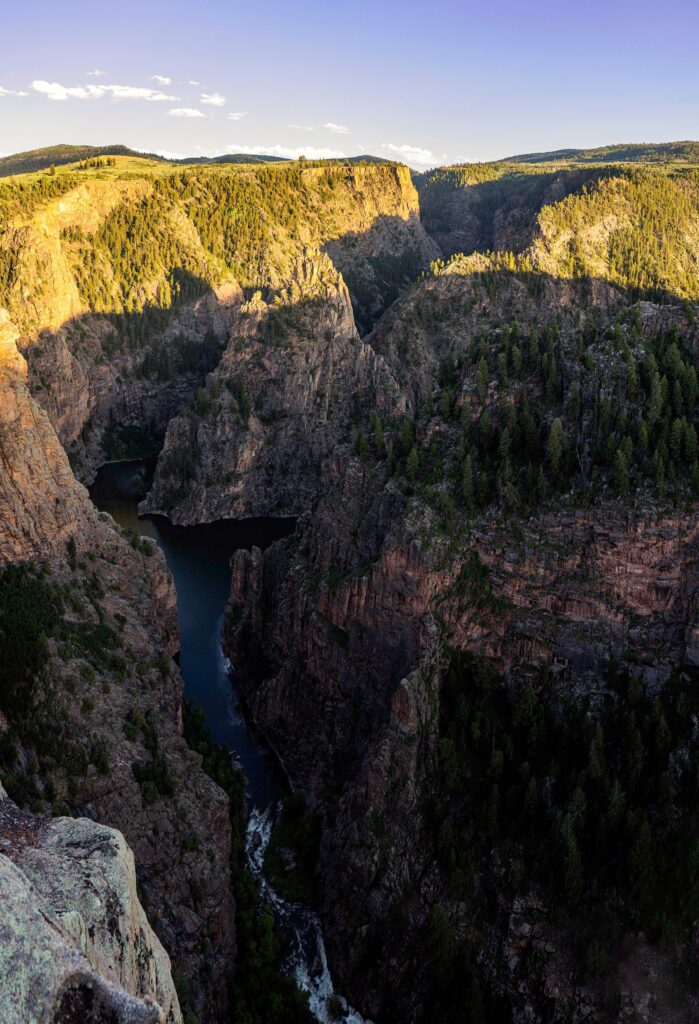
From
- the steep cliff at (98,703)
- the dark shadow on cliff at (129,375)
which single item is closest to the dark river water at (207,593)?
the dark shadow on cliff at (129,375)

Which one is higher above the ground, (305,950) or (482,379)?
(482,379)

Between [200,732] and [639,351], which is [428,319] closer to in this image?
[639,351]

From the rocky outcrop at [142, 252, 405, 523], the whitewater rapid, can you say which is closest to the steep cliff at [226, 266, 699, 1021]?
the whitewater rapid

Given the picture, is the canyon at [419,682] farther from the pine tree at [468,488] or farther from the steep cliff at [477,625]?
the pine tree at [468,488]

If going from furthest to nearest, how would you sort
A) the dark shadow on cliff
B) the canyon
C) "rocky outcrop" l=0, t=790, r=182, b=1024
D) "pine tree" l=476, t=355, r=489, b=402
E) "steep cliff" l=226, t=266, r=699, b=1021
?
the dark shadow on cliff → "pine tree" l=476, t=355, r=489, b=402 → "steep cliff" l=226, t=266, r=699, b=1021 → the canyon → "rocky outcrop" l=0, t=790, r=182, b=1024

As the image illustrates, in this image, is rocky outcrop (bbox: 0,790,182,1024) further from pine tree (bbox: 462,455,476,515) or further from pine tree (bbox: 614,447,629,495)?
pine tree (bbox: 614,447,629,495)

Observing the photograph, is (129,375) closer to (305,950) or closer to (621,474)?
(621,474)

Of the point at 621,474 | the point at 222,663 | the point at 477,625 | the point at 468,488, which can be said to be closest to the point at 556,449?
the point at 621,474

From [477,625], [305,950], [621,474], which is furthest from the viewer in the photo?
[477,625]
